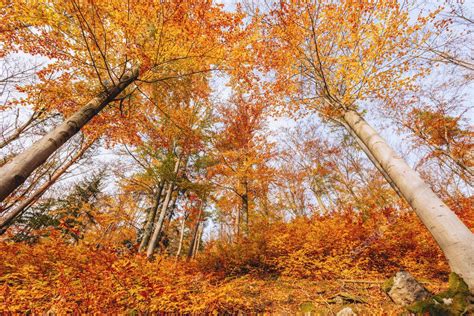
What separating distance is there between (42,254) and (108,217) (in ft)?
15.5

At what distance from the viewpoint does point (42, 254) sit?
468 cm

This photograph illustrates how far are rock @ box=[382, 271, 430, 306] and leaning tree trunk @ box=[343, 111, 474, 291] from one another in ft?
2.77

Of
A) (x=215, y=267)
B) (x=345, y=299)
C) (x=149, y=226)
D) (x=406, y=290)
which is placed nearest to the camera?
(x=406, y=290)

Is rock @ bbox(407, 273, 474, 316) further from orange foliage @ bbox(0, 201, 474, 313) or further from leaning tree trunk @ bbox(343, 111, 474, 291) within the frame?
orange foliage @ bbox(0, 201, 474, 313)

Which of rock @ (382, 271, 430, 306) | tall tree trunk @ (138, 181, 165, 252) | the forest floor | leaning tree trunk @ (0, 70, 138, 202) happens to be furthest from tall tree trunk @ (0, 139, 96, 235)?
rock @ (382, 271, 430, 306)

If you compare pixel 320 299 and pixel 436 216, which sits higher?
pixel 436 216

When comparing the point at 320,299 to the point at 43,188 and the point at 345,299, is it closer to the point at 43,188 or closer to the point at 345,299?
the point at 345,299

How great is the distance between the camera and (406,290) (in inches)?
111

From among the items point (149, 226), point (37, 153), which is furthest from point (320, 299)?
point (149, 226)

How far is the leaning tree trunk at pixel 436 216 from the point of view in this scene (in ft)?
6.89

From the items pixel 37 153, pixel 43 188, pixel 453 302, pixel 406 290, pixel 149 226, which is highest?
pixel 43 188

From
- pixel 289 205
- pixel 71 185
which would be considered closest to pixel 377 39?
pixel 289 205

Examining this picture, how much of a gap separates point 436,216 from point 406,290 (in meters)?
1.32

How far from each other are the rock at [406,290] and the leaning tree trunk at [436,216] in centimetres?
84
